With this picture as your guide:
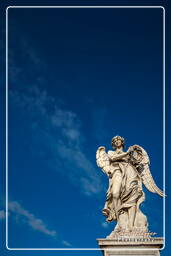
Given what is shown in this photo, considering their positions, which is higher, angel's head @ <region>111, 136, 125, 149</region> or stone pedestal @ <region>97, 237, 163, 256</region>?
angel's head @ <region>111, 136, 125, 149</region>

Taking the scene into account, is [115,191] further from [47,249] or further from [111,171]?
[47,249]

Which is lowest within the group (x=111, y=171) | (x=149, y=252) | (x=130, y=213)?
(x=149, y=252)

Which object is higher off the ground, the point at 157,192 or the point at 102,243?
the point at 157,192

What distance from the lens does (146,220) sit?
2061 centimetres

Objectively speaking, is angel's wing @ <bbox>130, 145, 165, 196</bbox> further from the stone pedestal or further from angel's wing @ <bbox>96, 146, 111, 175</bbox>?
the stone pedestal

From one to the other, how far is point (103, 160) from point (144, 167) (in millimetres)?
1381

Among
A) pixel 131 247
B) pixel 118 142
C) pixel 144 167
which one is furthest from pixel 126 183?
pixel 131 247

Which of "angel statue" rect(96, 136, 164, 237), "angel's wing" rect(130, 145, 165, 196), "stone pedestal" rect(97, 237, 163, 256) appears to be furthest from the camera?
"angel's wing" rect(130, 145, 165, 196)

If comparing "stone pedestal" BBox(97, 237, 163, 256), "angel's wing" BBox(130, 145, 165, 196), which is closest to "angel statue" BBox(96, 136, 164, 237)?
"angel's wing" BBox(130, 145, 165, 196)

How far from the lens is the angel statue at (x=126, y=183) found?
20625 millimetres

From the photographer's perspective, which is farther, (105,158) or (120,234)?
(105,158)

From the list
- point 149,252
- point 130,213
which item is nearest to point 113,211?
point 130,213

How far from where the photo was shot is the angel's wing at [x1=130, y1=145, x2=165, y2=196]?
21.3m

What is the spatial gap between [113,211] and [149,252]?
196cm
